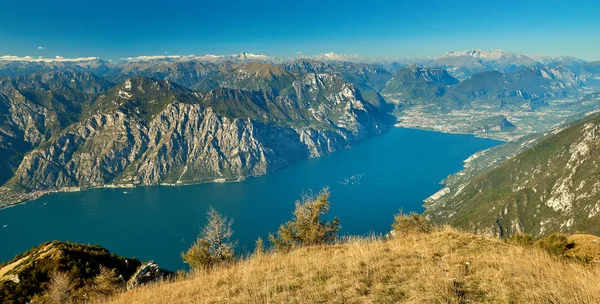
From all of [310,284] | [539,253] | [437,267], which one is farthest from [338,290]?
[539,253]

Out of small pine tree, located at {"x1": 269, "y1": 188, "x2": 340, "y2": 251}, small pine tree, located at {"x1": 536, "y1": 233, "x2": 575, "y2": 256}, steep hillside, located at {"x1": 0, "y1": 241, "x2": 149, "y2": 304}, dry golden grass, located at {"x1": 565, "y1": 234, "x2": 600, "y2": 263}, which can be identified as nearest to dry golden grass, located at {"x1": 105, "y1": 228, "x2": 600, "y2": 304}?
small pine tree, located at {"x1": 536, "y1": 233, "x2": 575, "y2": 256}

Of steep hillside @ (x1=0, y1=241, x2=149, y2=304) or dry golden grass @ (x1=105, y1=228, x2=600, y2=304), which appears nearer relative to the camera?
dry golden grass @ (x1=105, y1=228, x2=600, y2=304)

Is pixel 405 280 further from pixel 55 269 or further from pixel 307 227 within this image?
pixel 307 227

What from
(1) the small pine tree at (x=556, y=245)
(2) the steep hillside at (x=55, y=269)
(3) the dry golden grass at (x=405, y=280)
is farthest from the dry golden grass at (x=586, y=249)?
(2) the steep hillside at (x=55, y=269)

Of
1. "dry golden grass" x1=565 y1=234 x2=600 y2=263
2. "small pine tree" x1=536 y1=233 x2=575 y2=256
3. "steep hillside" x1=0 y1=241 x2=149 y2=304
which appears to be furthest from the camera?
"steep hillside" x1=0 y1=241 x2=149 y2=304

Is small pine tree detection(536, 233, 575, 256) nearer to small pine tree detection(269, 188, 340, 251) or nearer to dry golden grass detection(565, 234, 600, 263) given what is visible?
dry golden grass detection(565, 234, 600, 263)

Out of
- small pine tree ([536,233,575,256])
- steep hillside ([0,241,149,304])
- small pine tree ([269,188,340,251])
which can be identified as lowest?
small pine tree ([269,188,340,251])

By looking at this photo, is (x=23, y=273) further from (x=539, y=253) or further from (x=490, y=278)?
(x=539, y=253)

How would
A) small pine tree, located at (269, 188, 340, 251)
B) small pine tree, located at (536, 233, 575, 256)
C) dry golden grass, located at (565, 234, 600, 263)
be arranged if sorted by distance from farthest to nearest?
small pine tree, located at (269, 188, 340, 251), small pine tree, located at (536, 233, 575, 256), dry golden grass, located at (565, 234, 600, 263)

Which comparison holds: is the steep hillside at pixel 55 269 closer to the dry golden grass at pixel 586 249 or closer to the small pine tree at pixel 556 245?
the small pine tree at pixel 556 245
